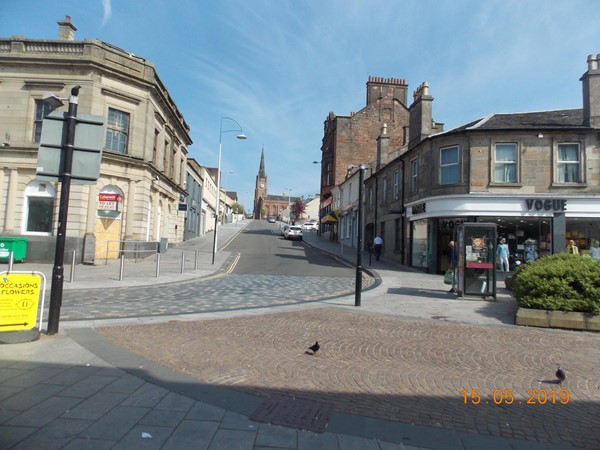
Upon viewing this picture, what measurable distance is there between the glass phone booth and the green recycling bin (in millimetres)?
18255

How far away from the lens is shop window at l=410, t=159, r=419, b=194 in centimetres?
2131

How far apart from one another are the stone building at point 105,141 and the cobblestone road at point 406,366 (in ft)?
44.5

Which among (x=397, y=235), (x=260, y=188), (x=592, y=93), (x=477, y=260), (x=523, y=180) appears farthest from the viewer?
(x=260, y=188)

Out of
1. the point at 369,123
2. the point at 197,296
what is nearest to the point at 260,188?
the point at 369,123

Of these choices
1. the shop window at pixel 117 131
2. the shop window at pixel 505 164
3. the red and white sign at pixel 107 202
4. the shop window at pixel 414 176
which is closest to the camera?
the shop window at pixel 505 164

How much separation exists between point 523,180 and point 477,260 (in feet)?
28.2

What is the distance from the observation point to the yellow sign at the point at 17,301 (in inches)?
218

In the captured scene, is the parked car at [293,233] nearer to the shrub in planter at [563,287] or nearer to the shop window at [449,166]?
the shop window at [449,166]

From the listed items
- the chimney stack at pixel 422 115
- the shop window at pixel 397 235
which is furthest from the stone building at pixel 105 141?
the shop window at pixel 397 235

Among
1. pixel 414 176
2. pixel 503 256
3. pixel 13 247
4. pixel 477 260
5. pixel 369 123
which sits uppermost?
pixel 369 123

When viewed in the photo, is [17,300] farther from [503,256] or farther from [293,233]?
[293,233]

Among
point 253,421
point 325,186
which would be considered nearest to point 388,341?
point 253,421

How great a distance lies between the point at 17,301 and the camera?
566 cm

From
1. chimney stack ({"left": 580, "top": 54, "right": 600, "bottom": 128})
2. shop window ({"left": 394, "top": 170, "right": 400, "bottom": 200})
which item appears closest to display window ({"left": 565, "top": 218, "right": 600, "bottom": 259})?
chimney stack ({"left": 580, "top": 54, "right": 600, "bottom": 128})
